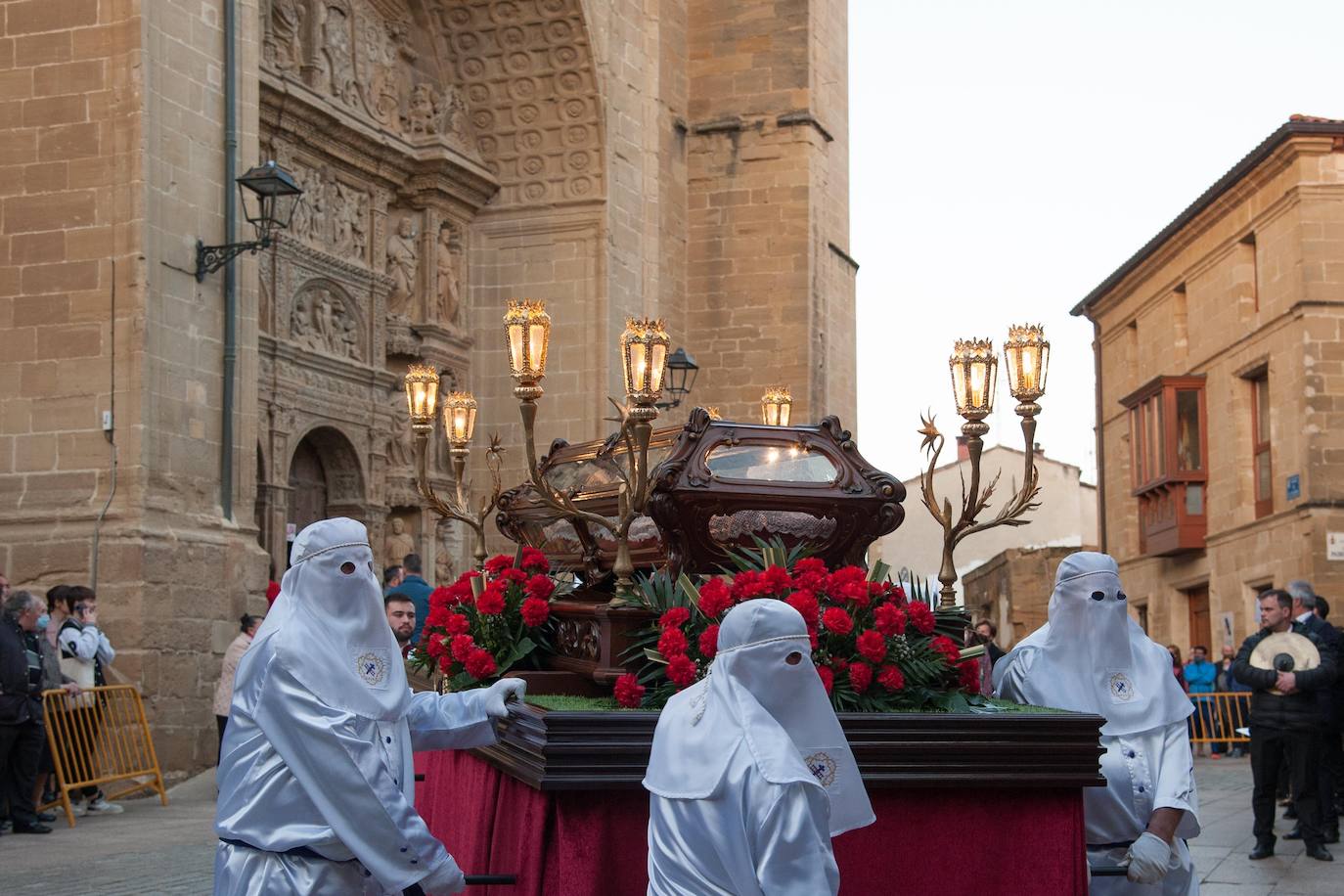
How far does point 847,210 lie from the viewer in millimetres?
31547

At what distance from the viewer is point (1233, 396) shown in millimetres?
29969

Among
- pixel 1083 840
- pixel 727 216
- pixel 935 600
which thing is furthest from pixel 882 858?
pixel 727 216

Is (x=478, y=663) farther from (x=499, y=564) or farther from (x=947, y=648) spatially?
(x=947, y=648)

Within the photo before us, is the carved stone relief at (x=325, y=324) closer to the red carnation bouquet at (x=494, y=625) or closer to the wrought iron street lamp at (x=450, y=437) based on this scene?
the wrought iron street lamp at (x=450, y=437)

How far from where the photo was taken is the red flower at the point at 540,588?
27.3 feet

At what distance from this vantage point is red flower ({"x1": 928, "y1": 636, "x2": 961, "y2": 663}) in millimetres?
6738

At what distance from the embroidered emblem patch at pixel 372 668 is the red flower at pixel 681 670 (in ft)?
4.99

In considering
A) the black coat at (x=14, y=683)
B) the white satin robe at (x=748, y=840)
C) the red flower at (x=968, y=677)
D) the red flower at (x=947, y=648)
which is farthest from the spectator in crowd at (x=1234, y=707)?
the white satin robe at (x=748, y=840)

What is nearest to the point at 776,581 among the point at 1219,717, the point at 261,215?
the point at 261,215

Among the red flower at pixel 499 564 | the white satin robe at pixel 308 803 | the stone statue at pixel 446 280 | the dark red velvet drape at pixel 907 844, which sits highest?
the stone statue at pixel 446 280

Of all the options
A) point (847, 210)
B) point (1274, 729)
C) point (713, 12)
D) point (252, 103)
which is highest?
point (713, 12)

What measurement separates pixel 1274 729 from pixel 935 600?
14.9 ft

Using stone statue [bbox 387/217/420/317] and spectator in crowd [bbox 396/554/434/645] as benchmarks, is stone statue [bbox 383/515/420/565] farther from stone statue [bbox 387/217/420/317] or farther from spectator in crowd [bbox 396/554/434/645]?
spectator in crowd [bbox 396/554/434/645]

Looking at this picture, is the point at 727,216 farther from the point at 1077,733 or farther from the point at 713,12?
the point at 1077,733
